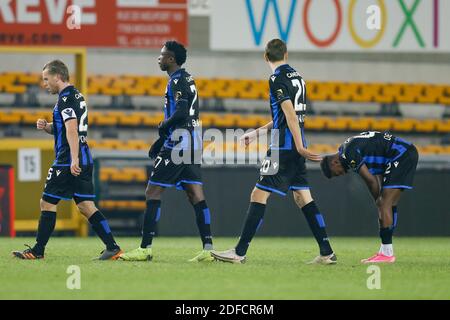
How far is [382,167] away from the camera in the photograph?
30.1ft

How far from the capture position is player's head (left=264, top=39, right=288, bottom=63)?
8.24 meters

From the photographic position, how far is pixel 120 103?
22.1 m

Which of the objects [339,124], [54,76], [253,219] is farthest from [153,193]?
[339,124]

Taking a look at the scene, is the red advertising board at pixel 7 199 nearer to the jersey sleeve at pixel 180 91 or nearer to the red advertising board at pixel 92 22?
the red advertising board at pixel 92 22

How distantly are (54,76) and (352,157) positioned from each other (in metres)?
2.76

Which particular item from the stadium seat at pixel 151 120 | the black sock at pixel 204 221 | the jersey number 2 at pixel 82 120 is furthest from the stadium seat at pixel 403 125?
the jersey number 2 at pixel 82 120

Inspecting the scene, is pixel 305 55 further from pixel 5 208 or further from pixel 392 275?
pixel 392 275

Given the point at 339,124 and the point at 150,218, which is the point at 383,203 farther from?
the point at 339,124

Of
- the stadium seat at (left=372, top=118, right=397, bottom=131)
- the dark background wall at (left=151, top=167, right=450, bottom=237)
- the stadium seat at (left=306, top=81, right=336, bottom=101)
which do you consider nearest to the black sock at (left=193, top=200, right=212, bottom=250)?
the dark background wall at (left=151, top=167, right=450, bottom=237)

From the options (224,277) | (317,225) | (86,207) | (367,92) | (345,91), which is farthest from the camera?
(367,92)

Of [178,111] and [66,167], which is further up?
[178,111]

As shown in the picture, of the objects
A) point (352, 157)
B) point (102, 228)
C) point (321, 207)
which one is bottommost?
point (321, 207)

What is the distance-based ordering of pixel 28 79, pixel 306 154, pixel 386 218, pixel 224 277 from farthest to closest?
pixel 28 79, pixel 386 218, pixel 306 154, pixel 224 277
